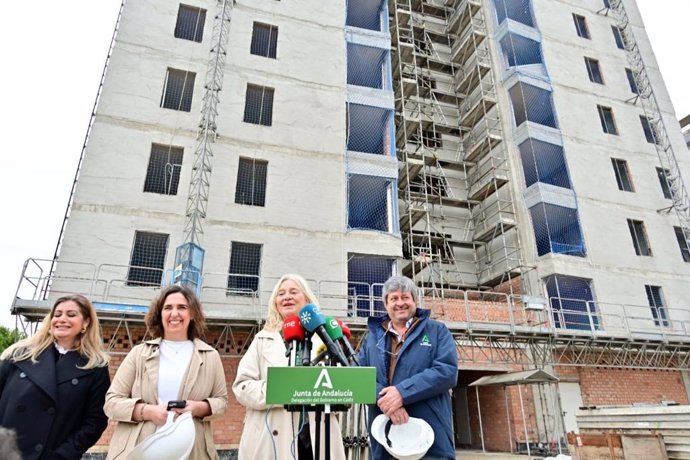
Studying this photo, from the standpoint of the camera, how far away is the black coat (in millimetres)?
2547

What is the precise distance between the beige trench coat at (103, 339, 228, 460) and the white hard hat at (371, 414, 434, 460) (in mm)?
1050

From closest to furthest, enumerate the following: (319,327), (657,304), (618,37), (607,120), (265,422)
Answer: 1. (319,327)
2. (265,422)
3. (657,304)
4. (607,120)
5. (618,37)

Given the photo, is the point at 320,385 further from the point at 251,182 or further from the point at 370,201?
the point at 370,201

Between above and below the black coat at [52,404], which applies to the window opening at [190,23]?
above

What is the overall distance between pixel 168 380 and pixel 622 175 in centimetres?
1986

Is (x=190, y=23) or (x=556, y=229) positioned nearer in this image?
(x=190, y=23)

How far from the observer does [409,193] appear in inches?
635

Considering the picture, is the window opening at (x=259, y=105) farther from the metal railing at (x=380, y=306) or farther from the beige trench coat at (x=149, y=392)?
the beige trench coat at (x=149, y=392)

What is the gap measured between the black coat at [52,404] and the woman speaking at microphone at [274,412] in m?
0.97

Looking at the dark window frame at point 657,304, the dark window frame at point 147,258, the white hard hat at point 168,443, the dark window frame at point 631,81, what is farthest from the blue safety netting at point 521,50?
the white hard hat at point 168,443

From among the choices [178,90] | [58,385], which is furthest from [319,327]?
[178,90]

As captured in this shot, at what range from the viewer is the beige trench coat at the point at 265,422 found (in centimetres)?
251

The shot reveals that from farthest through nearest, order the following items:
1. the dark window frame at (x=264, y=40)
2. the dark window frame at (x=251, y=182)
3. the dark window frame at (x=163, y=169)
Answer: the dark window frame at (x=264, y=40), the dark window frame at (x=251, y=182), the dark window frame at (x=163, y=169)

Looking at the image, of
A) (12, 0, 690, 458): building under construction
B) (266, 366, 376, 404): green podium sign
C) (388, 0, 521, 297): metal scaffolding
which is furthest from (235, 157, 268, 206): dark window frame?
(266, 366, 376, 404): green podium sign
